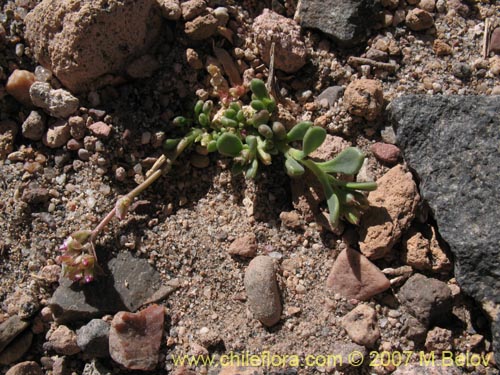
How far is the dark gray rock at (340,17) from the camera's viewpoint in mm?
3350

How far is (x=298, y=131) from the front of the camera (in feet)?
9.96

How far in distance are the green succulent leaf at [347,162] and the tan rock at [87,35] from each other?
4.36ft

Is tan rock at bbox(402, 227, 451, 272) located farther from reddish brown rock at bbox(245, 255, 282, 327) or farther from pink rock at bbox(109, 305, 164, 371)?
pink rock at bbox(109, 305, 164, 371)

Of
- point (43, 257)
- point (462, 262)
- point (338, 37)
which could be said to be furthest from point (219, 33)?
point (462, 262)

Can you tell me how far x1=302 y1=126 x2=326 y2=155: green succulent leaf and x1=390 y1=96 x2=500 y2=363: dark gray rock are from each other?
1.49 ft

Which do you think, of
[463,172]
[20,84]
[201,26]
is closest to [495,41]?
[463,172]

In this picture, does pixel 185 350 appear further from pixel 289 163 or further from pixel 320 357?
pixel 289 163

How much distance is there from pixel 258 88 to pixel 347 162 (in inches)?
25.3

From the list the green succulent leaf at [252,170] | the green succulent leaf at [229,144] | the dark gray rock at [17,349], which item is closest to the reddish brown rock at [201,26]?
the green succulent leaf at [229,144]

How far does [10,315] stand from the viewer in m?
2.99

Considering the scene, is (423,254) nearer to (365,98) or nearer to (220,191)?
(365,98)

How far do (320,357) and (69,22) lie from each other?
224 cm

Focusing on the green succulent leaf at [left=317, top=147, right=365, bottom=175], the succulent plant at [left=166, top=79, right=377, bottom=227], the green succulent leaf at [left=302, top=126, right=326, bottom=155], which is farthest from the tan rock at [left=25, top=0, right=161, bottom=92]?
the green succulent leaf at [left=317, top=147, right=365, bottom=175]

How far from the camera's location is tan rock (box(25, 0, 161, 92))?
10.2 feet
